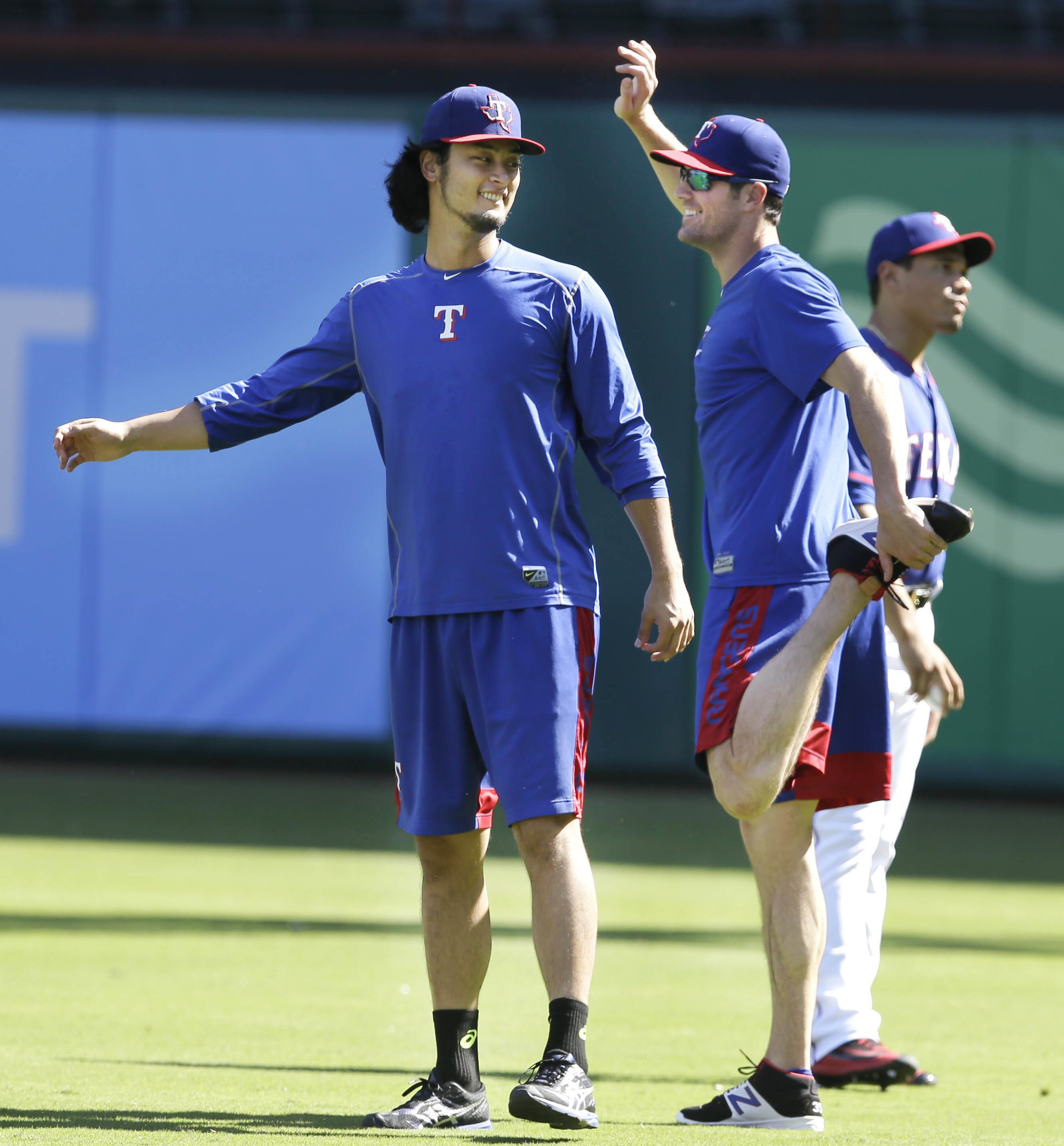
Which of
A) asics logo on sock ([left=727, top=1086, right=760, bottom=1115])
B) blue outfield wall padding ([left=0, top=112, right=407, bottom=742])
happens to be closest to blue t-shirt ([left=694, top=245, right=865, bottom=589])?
asics logo on sock ([left=727, top=1086, right=760, bottom=1115])

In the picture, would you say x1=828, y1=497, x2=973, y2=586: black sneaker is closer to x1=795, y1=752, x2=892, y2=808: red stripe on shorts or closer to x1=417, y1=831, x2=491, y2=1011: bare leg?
x1=795, y1=752, x2=892, y2=808: red stripe on shorts

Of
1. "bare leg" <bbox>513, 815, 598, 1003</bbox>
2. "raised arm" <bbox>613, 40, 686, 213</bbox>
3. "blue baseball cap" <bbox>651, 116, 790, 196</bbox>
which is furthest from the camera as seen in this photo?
"raised arm" <bbox>613, 40, 686, 213</bbox>

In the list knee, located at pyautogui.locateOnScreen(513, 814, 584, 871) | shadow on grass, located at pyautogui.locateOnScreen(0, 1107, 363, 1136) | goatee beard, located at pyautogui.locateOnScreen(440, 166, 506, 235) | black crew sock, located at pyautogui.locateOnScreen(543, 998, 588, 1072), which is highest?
goatee beard, located at pyautogui.locateOnScreen(440, 166, 506, 235)

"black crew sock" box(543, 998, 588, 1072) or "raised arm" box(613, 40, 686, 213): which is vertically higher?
"raised arm" box(613, 40, 686, 213)

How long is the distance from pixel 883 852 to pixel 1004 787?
25.9ft

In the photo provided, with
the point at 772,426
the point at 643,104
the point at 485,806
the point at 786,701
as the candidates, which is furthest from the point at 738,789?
the point at 643,104

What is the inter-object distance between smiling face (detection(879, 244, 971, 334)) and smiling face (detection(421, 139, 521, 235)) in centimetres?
147

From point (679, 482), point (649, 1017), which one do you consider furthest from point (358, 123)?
point (649, 1017)

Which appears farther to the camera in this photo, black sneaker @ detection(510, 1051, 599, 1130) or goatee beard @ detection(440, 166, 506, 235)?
goatee beard @ detection(440, 166, 506, 235)

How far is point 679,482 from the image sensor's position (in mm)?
12219

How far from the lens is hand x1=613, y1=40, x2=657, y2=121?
4473 mm

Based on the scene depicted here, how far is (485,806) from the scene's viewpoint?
382 centimetres

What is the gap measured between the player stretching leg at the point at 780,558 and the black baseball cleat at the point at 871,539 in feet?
0.07

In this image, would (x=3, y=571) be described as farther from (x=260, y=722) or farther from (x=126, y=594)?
(x=260, y=722)
